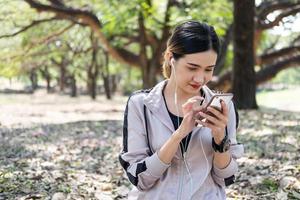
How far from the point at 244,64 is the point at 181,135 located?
930 centimetres

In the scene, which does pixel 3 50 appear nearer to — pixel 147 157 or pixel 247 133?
pixel 247 133

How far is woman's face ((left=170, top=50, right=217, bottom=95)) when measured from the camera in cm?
250

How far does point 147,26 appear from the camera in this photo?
1611 cm

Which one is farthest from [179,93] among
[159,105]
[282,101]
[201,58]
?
[282,101]

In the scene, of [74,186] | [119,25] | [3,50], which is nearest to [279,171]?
[74,186]

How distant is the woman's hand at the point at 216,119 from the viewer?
2.36 m

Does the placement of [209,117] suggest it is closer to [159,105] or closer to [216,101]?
[216,101]

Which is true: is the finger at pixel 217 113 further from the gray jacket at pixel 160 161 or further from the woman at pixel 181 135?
the gray jacket at pixel 160 161

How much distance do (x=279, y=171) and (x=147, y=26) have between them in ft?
→ 38.1

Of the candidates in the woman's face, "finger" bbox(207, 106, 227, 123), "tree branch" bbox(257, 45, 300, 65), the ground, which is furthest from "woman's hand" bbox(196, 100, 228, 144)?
"tree branch" bbox(257, 45, 300, 65)

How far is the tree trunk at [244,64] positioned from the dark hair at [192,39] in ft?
28.8

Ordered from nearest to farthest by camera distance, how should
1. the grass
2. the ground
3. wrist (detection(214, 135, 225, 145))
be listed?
wrist (detection(214, 135, 225, 145))
the ground
the grass

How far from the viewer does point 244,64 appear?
11.4 meters

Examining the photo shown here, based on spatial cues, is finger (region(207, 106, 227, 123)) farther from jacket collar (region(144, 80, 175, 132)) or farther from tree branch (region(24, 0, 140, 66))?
tree branch (region(24, 0, 140, 66))
